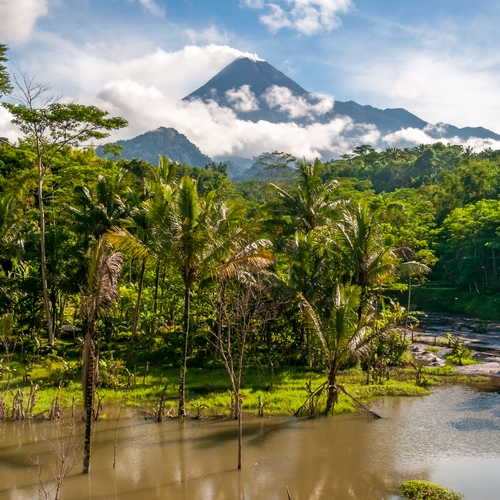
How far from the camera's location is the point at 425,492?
31.9 feet

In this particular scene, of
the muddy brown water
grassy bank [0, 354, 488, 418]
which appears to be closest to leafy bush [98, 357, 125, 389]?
grassy bank [0, 354, 488, 418]

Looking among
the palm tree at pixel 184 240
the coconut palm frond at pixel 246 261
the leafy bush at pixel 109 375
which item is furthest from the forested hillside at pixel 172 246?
the leafy bush at pixel 109 375

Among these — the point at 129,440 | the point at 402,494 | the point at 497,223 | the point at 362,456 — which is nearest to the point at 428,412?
the point at 362,456

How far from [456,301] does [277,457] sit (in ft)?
116

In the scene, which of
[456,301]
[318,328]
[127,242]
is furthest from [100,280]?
[456,301]

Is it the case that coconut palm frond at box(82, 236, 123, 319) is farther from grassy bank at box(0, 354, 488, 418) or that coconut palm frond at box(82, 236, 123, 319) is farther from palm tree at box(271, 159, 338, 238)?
palm tree at box(271, 159, 338, 238)

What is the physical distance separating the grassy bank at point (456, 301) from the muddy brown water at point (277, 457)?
2497cm

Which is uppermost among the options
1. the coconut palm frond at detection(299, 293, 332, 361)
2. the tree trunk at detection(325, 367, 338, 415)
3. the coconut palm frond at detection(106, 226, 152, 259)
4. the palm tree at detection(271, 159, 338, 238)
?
the palm tree at detection(271, 159, 338, 238)

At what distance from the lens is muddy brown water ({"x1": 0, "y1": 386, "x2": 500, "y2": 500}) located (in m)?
Result: 10.1

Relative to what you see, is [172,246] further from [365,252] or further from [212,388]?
[365,252]

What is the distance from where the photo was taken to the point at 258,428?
13805 mm

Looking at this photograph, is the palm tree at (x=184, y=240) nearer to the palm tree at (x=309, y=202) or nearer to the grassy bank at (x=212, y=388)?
the grassy bank at (x=212, y=388)

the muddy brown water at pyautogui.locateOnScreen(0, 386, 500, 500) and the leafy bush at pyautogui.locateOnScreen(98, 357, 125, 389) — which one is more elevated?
the leafy bush at pyautogui.locateOnScreen(98, 357, 125, 389)

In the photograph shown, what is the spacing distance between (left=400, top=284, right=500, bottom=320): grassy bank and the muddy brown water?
81.9 ft
